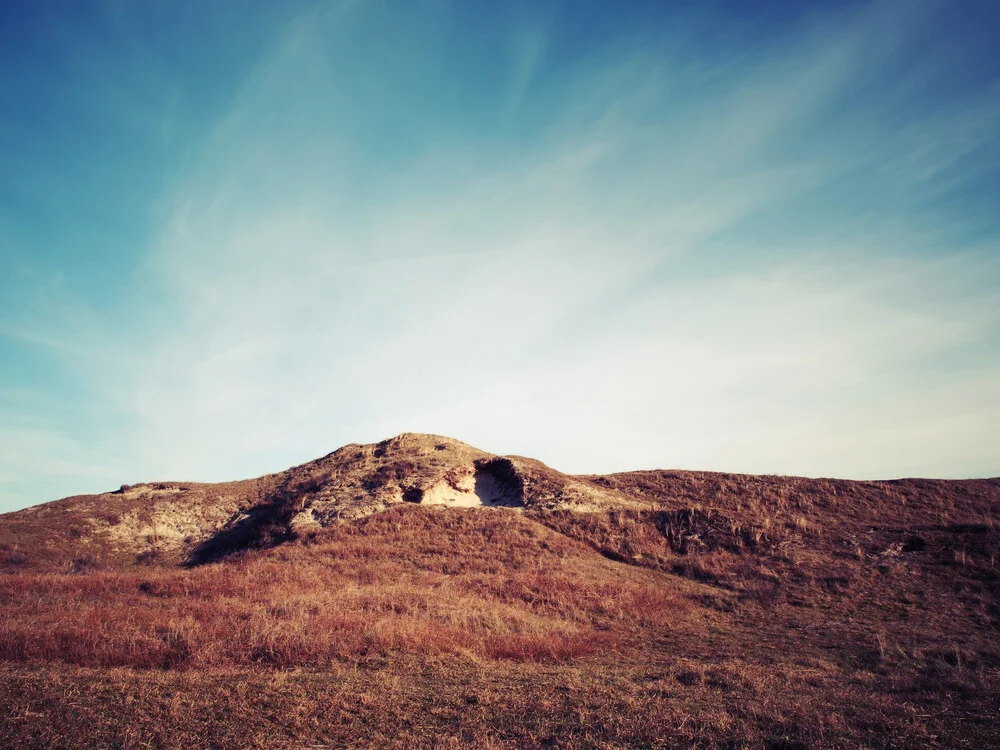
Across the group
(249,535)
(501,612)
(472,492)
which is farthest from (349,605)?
(472,492)

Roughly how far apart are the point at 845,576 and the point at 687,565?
19.8 ft

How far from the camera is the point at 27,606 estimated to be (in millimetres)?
13867

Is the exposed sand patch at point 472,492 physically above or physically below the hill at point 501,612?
above

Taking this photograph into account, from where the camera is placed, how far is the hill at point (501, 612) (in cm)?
750

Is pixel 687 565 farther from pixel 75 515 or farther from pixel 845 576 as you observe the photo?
pixel 75 515

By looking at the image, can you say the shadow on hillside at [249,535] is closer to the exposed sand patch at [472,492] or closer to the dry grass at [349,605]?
the dry grass at [349,605]

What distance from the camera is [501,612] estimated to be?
1571cm

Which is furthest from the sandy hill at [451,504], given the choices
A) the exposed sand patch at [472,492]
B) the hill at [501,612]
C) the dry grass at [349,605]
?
the dry grass at [349,605]

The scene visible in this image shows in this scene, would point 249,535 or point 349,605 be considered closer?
point 349,605

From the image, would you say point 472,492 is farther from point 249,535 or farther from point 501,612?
point 501,612

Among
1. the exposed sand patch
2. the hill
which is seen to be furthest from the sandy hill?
the hill

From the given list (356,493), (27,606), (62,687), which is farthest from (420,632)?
(356,493)

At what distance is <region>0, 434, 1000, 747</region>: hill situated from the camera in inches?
295

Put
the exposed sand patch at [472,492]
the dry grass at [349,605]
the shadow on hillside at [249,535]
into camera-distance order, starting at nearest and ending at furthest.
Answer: the dry grass at [349,605], the shadow on hillside at [249,535], the exposed sand patch at [472,492]
